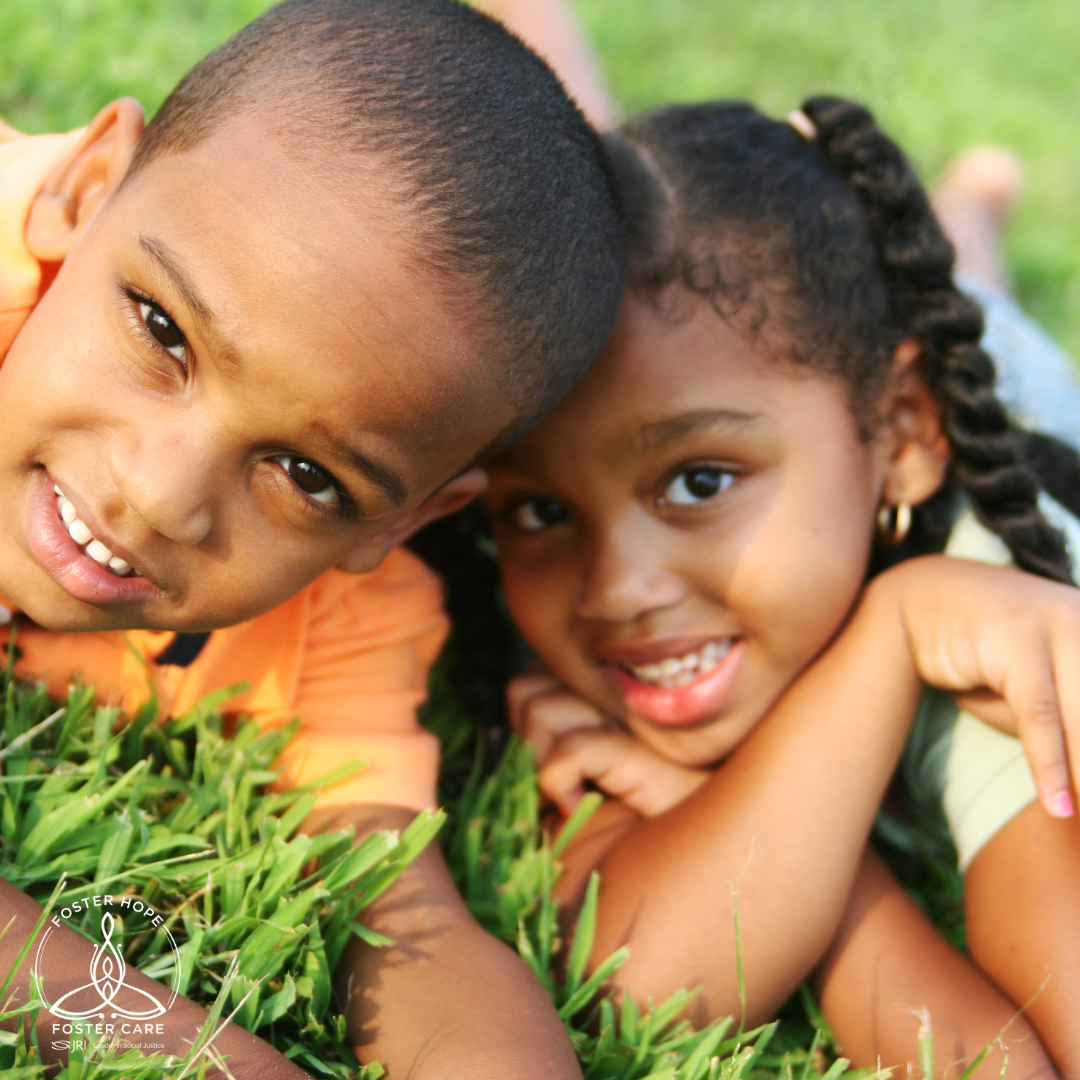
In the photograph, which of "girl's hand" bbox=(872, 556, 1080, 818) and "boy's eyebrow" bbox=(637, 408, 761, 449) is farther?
"boy's eyebrow" bbox=(637, 408, 761, 449)

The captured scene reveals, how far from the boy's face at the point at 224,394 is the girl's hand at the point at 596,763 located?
0.78m

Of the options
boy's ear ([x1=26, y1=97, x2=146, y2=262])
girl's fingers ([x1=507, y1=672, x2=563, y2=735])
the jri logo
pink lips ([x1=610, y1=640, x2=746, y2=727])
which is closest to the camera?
the jri logo

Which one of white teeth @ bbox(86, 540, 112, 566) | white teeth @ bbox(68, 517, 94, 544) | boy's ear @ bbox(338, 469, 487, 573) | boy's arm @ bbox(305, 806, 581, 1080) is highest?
white teeth @ bbox(68, 517, 94, 544)

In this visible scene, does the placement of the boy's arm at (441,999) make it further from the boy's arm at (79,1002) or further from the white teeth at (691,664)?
the white teeth at (691,664)

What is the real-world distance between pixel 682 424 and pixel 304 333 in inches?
30.5

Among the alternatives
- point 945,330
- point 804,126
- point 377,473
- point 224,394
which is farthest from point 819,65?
point 224,394

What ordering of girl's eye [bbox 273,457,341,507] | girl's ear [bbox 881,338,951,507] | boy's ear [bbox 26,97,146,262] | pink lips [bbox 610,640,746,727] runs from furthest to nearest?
girl's ear [bbox 881,338,951,507] → pink lips [bbox 610,640,746,727] → boy's ear [bbox 26,97,146,262] → girl's eye [bbox 273,457,341,507]

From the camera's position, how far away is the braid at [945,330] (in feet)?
7.37

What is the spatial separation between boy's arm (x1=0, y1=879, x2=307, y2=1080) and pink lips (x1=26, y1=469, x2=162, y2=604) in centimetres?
42

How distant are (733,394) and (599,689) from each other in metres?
0.67

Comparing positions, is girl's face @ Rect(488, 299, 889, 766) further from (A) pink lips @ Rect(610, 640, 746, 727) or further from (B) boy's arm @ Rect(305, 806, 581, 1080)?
(B) boy's arm @ Rect(305, 806, 581, 1080)

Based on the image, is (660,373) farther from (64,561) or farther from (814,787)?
(64,561)

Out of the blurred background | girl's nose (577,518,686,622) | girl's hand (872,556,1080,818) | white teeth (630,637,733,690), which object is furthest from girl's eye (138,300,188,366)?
the blurred background

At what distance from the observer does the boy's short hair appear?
1576 millimetres
